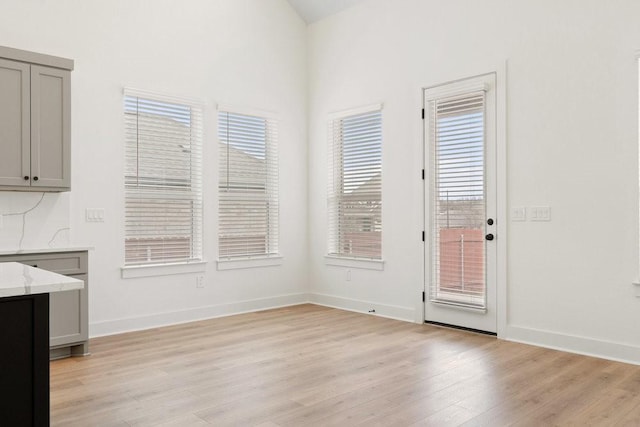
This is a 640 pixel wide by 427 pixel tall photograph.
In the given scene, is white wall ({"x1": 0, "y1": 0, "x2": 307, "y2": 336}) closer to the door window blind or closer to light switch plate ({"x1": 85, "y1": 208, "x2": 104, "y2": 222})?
light switch plate ({"x1": 85, "y1": 208, "x2": 104, "y2": 222})

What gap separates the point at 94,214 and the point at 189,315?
143cm

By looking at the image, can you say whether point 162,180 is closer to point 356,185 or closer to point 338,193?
point 338,193

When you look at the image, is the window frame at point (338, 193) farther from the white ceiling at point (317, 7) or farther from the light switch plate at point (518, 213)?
the light switch plate at point (518, 213)

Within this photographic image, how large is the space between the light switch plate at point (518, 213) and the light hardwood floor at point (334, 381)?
1.08 meters

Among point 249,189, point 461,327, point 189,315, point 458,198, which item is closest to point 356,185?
point 249,189

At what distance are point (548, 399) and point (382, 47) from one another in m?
3.93

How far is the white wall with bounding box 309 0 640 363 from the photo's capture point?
3.83 metres

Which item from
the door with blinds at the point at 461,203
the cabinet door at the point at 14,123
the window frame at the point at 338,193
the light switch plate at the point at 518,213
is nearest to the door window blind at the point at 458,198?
the door with blinds at the point at 461,203

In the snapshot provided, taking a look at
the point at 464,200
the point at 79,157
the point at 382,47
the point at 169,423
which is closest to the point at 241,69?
the point at 382,47

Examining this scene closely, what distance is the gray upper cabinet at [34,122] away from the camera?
3.84m

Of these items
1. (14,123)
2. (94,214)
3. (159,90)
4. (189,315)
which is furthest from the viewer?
(189,315)

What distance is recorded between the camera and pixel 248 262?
5.83 m

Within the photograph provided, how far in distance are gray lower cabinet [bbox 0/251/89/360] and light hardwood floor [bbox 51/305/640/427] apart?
15cm

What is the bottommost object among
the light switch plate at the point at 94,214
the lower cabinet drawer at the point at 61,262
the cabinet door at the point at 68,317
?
the cabinet door at the point at 68,317
